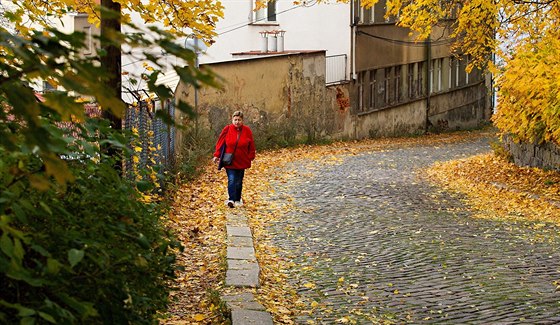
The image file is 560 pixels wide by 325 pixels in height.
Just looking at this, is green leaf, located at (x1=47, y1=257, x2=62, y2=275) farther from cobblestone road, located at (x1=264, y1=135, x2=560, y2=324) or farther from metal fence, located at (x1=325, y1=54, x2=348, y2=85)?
metal fence, located at (x1=325, y1=54, x2=348, y2=85)

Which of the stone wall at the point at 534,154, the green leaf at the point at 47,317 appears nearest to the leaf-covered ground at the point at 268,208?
the stone wall at the point at 534,154

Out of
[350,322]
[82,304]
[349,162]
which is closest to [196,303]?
[350,322]

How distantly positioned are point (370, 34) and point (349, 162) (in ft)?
47.9

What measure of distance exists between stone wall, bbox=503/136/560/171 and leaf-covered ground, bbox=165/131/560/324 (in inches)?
10.8

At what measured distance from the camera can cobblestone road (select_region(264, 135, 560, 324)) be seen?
347 inches

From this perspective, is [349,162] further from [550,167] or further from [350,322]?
[350,322]

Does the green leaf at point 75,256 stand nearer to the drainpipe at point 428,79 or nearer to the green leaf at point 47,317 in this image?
the green leaf at point 47,317

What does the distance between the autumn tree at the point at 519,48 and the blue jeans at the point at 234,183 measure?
3.95m

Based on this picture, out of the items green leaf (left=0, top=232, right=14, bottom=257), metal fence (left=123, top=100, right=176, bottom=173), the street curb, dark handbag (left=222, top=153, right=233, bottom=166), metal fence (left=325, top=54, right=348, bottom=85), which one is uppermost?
metal fence (left=325, top=54, right=348, bottom=85)

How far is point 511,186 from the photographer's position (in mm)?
19812

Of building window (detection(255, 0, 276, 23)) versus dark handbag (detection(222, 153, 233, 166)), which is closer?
dark handbag (detection(222, 153, 233, 166))

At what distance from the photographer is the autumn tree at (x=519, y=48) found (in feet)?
60.0

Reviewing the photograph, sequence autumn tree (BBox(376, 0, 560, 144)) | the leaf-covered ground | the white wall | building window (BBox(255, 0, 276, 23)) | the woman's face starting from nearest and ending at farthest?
the leaf-covered ground < the woman's face < autumn tree (BBox(376, 0, 560, 144)) < the white wall < building window (BBox(255, 0, 276, 23))

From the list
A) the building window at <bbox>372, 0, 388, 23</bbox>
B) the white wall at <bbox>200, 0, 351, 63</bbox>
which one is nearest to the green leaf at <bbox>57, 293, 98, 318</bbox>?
the white wall at <bbox>200, 0, 351, 63</bbox>
